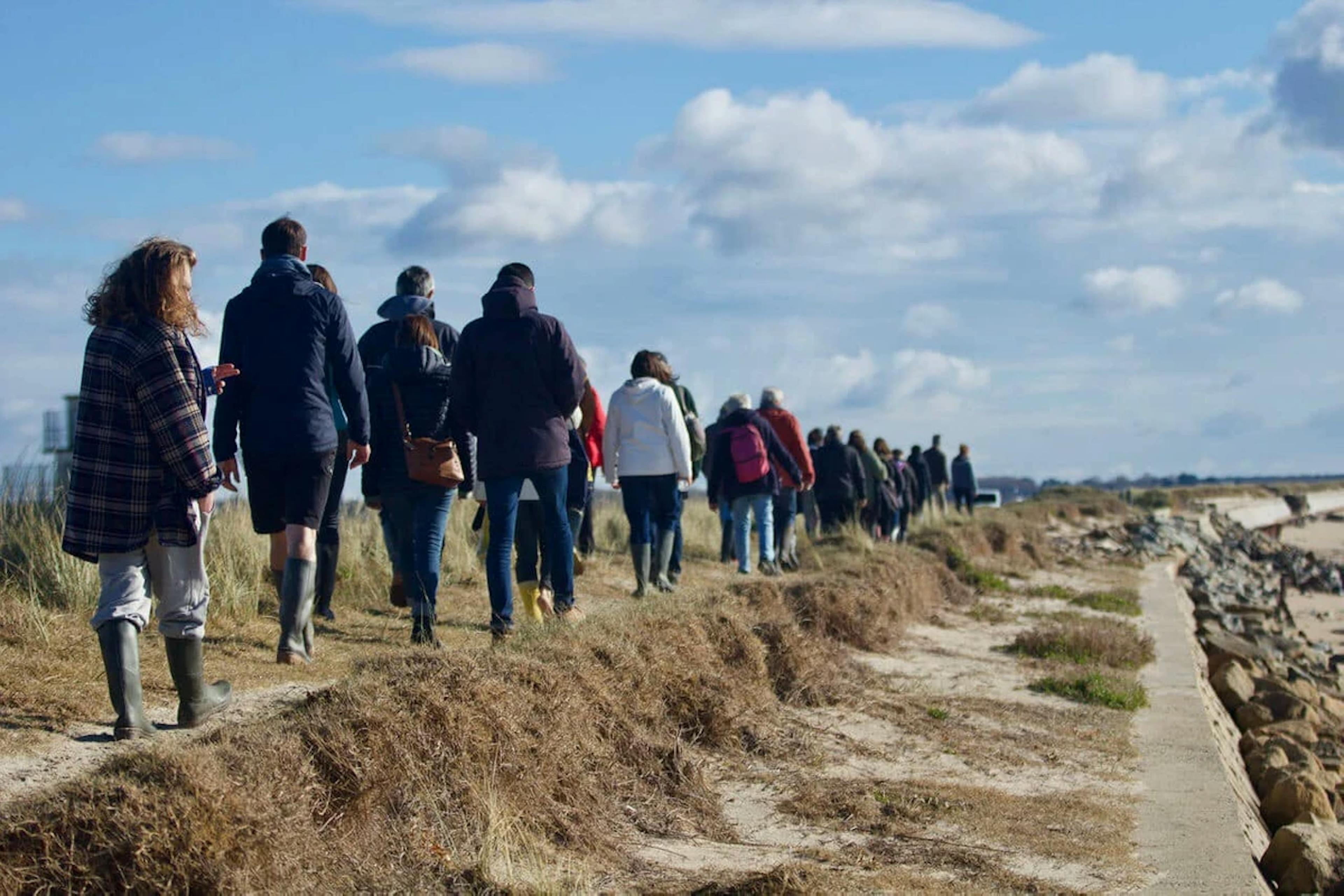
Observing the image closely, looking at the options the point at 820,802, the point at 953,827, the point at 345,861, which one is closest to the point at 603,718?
the point at 820,802

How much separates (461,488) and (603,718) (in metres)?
2.29

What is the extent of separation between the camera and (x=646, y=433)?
11070 mm

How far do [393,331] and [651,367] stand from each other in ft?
8.43

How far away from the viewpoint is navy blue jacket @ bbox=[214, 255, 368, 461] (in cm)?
707

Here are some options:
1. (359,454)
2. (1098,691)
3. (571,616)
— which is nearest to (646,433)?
(571,616)

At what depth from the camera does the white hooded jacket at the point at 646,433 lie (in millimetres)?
11008

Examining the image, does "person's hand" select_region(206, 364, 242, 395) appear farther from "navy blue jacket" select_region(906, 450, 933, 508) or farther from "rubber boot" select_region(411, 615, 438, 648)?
"navy blue jacket" select_region(906, 450, 933, 508)

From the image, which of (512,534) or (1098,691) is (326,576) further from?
(1098,691)

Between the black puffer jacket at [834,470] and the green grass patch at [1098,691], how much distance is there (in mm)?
7342

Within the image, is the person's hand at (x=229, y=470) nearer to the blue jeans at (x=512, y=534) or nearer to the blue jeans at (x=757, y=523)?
the blue jeans at (x=512, y=534)

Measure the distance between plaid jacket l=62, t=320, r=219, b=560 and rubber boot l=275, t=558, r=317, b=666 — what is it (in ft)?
4.58

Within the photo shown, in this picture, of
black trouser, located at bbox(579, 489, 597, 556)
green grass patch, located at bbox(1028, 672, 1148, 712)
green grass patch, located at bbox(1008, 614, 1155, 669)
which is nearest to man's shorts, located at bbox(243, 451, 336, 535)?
green grass patch, located at bbox(1028, 672, 1148, 712)

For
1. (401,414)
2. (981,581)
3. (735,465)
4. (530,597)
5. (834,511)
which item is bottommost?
(981,581)

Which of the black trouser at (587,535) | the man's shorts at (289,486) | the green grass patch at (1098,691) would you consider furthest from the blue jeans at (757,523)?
the man's shorts at (289,486)
